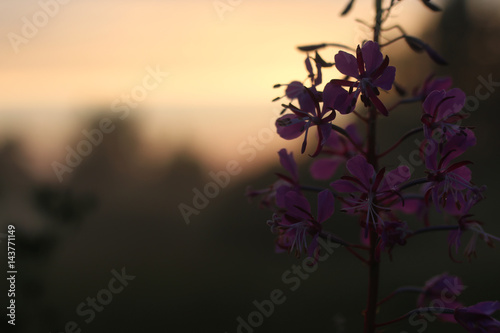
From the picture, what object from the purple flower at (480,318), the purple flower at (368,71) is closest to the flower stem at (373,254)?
the purple flower at (368,71)

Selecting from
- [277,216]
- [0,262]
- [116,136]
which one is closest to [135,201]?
[116,136]

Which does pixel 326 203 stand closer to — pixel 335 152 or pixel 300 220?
pixel 300 220

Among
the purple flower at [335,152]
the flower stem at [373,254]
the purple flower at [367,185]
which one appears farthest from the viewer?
the purple flower at [335,152]

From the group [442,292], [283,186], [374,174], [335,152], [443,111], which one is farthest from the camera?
[335,152]

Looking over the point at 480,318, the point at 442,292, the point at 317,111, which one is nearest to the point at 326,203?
the point at 317,111

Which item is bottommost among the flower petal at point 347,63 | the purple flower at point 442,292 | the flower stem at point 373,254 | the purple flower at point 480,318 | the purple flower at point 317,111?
the purple flower at point 442,292

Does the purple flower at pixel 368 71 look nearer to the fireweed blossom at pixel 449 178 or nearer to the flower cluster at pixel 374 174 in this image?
the flower cluster at pixel 374 174
